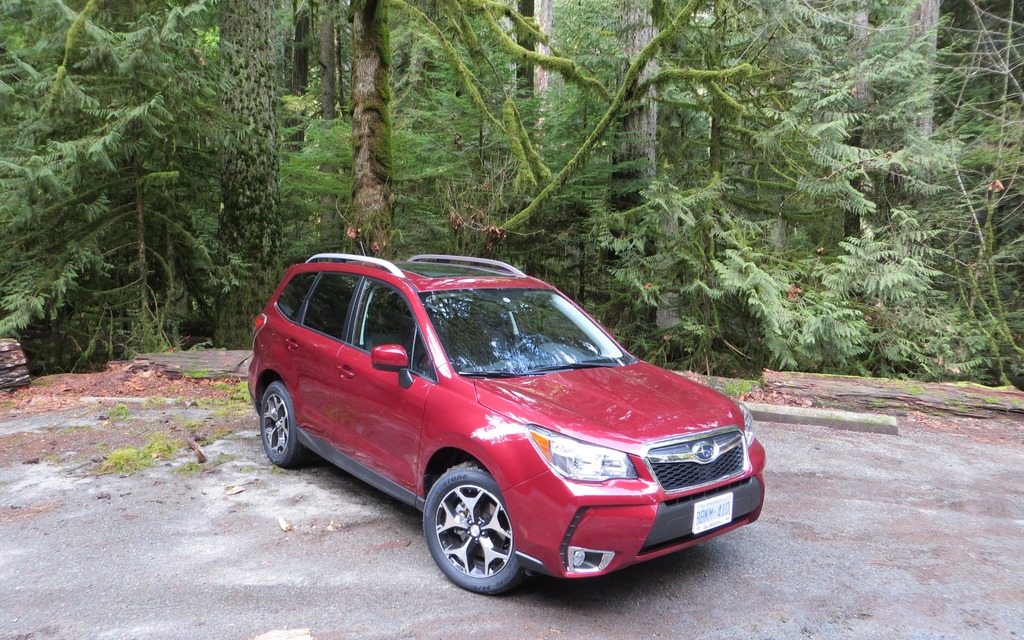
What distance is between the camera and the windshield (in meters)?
4.14

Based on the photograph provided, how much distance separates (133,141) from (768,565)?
10136 mm

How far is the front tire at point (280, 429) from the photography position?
540 cm

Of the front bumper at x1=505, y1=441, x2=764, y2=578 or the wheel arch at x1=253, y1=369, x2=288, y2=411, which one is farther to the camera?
the wheel arch at x1=253, y1=369, x2=288, y2=411

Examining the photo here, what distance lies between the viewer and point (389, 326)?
4512 millimetres

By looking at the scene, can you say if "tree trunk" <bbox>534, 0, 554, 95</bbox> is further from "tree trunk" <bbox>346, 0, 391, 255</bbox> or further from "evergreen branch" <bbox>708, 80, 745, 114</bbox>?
"tree trunk" <bbox>346, 0, 391, 255</bbox>

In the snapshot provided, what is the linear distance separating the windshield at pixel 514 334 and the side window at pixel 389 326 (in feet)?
0.53

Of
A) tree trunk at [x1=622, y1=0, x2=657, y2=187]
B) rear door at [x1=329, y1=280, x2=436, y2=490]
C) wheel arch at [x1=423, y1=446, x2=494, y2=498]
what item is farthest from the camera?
tree trunk at [x1=622, y1=0, x2=657, y2=187]

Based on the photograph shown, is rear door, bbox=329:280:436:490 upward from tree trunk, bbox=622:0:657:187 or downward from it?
downward

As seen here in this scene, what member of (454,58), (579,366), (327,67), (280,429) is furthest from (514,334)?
(327,67)

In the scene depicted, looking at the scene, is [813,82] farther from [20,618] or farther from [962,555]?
[20,618]

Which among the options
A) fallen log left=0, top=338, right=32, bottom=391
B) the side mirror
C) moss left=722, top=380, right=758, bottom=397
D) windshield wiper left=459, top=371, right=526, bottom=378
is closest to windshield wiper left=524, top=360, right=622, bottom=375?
windshield wiper left=459, top=371, right=526, bottom=378

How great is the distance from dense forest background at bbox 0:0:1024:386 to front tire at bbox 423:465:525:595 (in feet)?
17.3

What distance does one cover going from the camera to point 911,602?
3535 millimetres

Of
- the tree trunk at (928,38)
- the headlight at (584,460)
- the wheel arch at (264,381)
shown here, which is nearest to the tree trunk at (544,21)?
the tree trunk at (928,38)
